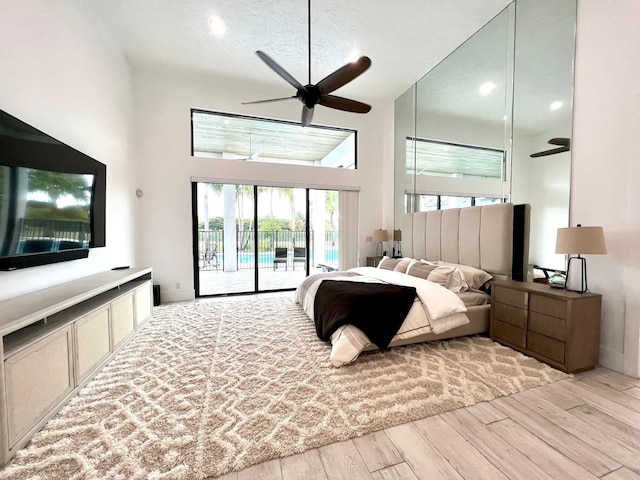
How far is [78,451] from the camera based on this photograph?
1.48m

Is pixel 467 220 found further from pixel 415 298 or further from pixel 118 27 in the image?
pixel 118 27

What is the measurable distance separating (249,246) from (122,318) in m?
2.65

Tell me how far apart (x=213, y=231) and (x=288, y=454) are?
14.2 ft

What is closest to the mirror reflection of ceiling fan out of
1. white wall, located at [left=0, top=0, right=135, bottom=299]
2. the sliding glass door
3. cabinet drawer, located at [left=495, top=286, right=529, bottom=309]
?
cabinet drawer, located at [left=495, top=286, right=529, bottom=309]

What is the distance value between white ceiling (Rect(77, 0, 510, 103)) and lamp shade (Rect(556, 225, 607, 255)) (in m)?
2.91

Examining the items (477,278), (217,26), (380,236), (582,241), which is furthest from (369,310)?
(217,26)

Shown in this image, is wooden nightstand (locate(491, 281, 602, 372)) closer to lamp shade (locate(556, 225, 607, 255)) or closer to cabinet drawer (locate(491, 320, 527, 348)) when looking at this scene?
cabinet drawer (locate(491, 320, 527, 348))

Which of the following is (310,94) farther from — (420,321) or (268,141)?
(268,141)

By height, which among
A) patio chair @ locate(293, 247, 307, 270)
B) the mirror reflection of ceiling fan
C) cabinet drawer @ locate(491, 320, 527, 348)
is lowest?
cabinet drawer @ locate(491, 320, 527, 348)

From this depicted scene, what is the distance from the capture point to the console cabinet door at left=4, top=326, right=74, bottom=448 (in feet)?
4.80

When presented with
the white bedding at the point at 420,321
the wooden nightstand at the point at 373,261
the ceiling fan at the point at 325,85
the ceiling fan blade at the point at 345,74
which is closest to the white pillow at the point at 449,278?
the white bedding at the point at 420,321

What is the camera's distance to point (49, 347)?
1755 mm

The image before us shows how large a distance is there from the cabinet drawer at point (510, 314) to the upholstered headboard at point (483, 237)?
52 cm

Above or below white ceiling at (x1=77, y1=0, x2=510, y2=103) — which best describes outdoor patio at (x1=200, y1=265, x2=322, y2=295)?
below
